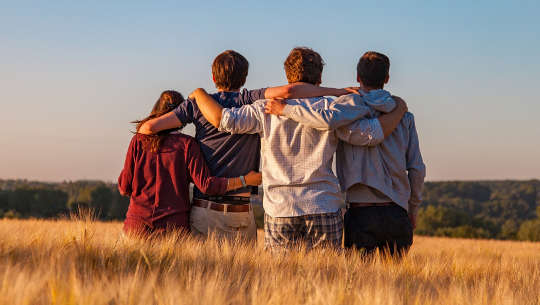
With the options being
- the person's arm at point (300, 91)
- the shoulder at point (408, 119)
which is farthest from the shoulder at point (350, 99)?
the shoulder at point (408, 119)

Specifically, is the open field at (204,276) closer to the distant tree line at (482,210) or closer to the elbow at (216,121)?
the elbow at (216,121)

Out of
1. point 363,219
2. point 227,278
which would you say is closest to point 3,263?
point 227,278

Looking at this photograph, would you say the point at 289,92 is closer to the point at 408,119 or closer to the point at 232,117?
the point at 232,117

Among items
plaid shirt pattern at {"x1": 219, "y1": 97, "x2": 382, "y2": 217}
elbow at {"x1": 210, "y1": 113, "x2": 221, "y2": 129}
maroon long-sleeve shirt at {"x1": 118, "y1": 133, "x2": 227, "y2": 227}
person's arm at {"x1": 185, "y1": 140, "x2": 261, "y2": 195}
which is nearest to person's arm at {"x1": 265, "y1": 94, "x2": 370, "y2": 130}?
plaid shirt pattern at {"x1": 219, "y1": 97, "x2": 382, "y2": 217}

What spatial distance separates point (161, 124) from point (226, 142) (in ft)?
2.22

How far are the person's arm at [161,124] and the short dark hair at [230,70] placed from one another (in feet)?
1.85

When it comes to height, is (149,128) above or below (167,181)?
above

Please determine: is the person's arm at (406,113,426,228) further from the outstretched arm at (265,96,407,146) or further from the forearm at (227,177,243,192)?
the forearm at (227,177,243,192)

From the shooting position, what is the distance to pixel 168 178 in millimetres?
5465

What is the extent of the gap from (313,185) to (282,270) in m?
1.18

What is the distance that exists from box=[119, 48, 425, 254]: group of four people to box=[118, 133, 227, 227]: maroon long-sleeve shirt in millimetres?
10

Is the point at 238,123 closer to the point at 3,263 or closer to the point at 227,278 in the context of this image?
the point at 227,278

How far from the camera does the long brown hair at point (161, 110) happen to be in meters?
5.45

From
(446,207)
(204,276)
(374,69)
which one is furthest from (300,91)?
(446,207)
